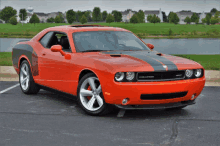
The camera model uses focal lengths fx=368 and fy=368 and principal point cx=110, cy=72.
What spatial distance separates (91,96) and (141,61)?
42.3 inches

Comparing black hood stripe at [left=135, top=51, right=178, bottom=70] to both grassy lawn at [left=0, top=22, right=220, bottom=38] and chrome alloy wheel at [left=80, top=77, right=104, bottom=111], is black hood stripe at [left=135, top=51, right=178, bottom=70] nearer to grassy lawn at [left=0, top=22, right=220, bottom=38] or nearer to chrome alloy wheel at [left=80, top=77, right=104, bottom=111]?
chrome alloy wheel at [left=80, top=77, right=104, bottom=111]

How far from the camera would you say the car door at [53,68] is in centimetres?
653

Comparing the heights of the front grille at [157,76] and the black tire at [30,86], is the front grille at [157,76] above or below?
above

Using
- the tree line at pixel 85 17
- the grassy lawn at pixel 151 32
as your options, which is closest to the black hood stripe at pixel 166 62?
the grassy lawn at pixel 151 32

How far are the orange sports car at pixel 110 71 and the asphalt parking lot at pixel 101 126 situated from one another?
0.27 metres

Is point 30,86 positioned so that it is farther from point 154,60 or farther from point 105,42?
point 154,60

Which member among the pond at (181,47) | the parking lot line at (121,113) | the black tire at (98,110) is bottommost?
the pond at (181,47)

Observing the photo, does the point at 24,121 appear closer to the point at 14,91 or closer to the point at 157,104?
the point at 157,104

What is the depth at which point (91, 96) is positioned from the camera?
6180mm

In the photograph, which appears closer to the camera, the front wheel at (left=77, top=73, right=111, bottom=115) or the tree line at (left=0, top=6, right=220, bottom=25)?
the front wheel at (left=77, top=73, right=111, bottom=115)

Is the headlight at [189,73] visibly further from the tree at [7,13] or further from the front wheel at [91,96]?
the tree at [7,13]

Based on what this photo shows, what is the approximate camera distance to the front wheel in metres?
5.89

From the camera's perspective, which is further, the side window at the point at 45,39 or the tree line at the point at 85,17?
the tree line at the point at 85,17

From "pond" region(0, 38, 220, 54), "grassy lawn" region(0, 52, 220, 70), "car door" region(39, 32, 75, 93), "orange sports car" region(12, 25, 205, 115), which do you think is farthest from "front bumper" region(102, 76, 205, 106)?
"pond" region(0, 38, 220, 54)
